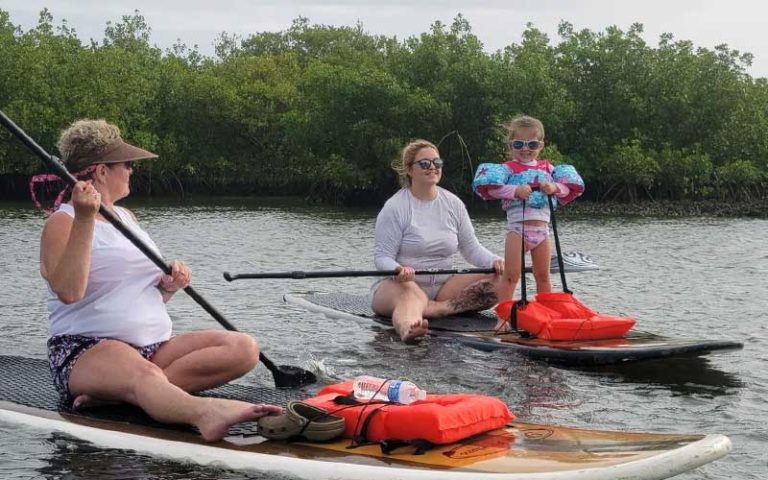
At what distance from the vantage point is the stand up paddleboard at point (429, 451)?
192 inches

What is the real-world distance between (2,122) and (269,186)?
175ft

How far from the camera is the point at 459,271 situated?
10016 millimetres

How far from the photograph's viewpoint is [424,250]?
1002cm

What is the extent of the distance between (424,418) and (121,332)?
177 cm

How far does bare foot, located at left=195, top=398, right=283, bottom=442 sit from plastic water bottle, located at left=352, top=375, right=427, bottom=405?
0.45 meters

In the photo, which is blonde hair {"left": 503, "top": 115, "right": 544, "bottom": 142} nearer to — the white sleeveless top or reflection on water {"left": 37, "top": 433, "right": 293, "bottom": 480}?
the white sleeveless top

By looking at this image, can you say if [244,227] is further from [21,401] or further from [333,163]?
[21,401]

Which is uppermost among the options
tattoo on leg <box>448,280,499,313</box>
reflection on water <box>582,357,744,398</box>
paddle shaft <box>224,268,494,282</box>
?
paddle shaft <box>224,268,494,282</box>

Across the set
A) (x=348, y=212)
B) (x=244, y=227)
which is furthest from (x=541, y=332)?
(x=348, y=212)

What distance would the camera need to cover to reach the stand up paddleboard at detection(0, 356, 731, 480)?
16.0 feet

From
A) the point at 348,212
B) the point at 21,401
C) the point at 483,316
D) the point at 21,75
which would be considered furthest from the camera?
the point at 21,75

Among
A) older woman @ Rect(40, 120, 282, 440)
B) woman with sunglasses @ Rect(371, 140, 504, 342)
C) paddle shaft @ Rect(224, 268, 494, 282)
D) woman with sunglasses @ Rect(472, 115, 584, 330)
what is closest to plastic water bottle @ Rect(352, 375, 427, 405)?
older woman @ Rect(40, 120, 282, 440)

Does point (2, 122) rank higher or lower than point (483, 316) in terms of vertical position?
higher

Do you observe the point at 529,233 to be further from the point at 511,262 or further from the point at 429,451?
the point at 429,451
